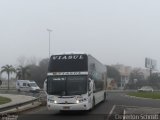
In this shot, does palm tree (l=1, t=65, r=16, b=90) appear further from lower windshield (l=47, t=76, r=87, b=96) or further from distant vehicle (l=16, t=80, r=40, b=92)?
lower windshield (l=47, t=76, r=87, b=96)

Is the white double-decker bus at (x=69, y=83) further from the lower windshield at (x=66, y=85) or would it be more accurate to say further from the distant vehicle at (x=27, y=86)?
the distant vehicle at (x=27, y=86)

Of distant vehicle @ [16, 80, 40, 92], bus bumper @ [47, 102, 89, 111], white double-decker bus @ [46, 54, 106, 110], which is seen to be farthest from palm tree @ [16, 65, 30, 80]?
bus bumper @ [47, 102, 89, 111]

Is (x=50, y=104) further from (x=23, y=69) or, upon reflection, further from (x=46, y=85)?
(x=23, y=69)

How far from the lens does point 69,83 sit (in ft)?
81.3

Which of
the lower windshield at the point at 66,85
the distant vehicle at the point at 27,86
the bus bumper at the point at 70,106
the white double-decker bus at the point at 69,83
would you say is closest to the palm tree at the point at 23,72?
the distant vehicle at the point at 27,86

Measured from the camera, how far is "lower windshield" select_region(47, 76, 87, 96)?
80.7ft

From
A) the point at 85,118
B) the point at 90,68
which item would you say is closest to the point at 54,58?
the point at 90,68

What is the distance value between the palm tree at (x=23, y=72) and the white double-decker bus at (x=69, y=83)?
291 feet

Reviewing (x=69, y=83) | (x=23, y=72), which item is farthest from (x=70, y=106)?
(x=23, y=72)

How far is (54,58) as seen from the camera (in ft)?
83.8

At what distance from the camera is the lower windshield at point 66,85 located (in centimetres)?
2459

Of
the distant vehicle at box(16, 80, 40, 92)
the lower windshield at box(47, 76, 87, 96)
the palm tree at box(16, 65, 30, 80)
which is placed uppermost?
the palm tree at box(16, 65, 30, 80)

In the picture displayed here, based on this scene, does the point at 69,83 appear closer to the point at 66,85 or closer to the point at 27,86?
the point at 66,85

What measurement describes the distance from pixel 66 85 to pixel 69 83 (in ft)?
0.70
